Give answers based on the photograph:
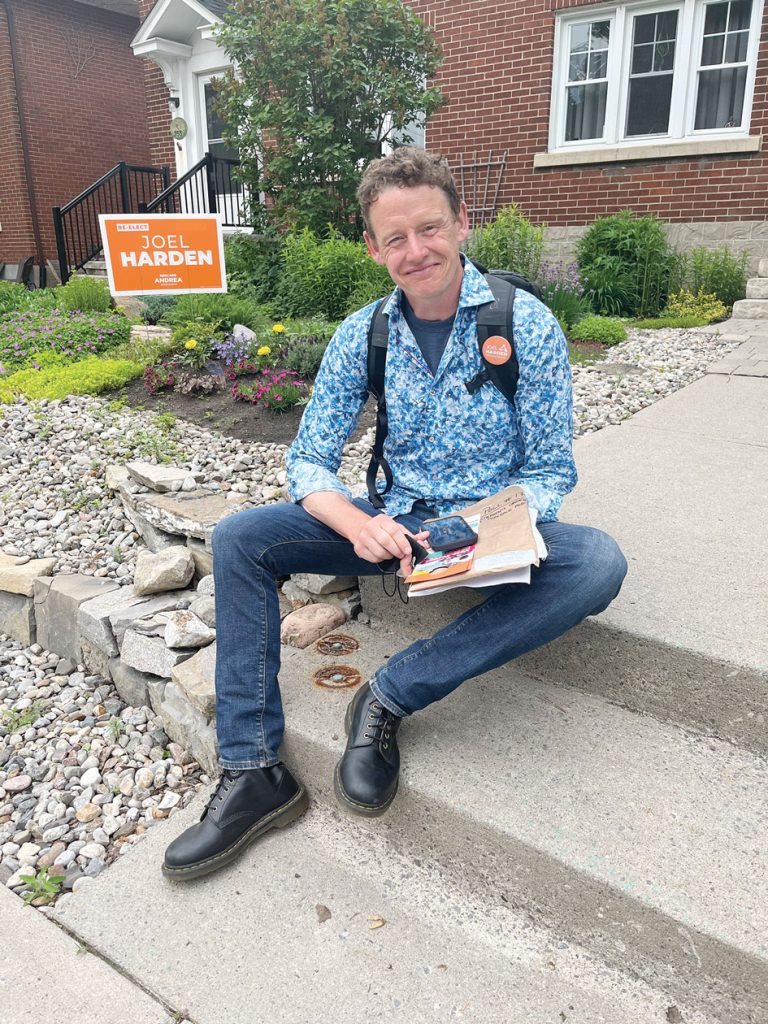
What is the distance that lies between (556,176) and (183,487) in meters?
6.88

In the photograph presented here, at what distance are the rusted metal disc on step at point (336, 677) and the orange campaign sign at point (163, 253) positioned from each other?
4.00 m

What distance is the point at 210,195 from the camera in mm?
10953

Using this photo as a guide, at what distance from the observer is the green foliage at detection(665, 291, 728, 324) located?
6875 mm

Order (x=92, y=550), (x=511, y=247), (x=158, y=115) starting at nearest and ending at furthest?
(x=92, y=550) → (x=511, y=247) → (x=158, y=115)

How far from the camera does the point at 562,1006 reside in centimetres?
140

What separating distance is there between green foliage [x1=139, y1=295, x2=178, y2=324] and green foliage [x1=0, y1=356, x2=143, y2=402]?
99 cm

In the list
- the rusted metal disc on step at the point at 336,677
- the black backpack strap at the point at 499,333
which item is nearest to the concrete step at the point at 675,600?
the rusted metal disc on step at the point at 336,677

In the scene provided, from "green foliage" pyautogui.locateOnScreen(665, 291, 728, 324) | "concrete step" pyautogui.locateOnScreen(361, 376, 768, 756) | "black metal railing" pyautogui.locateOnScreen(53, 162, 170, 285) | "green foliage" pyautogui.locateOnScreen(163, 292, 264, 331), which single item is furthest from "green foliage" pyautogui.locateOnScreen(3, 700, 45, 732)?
"black metal railing" pyautogui.locateOnScreen(53, 162, 170, 285)

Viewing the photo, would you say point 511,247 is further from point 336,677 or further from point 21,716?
point 21,716

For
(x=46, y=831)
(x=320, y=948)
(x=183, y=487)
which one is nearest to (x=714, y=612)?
(x=320, y=948)

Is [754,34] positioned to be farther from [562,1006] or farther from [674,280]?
[562,1006]

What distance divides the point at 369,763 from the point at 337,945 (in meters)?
0.36

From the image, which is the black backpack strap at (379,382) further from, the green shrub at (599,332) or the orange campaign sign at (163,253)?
the green shrub at (599,332)

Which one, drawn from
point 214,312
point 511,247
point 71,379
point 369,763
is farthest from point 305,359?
point 369,763
